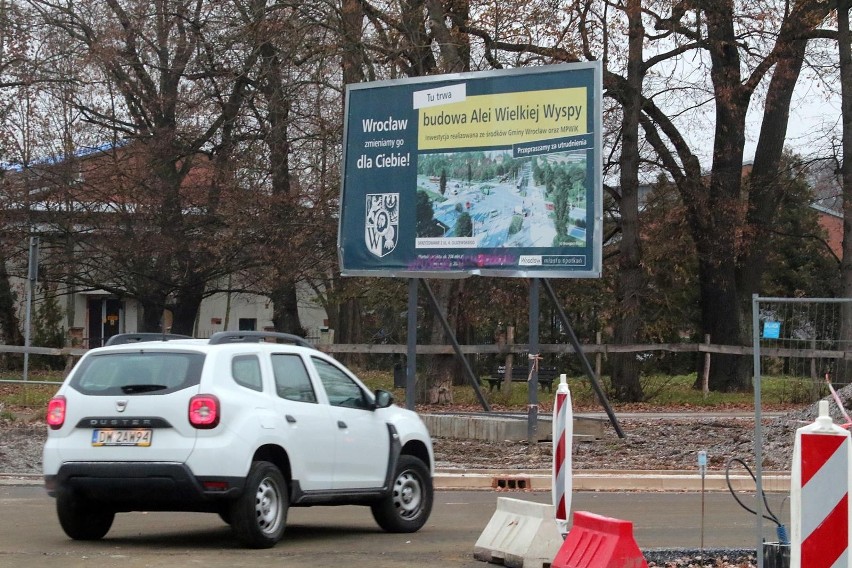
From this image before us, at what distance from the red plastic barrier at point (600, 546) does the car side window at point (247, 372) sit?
3059mm

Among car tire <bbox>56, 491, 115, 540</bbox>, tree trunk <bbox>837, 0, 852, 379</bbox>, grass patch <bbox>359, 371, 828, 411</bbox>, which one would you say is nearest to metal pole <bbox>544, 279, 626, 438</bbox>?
grass patch <bbox>359, 371, 828, 411</bbox>

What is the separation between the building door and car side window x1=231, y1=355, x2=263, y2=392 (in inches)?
1927

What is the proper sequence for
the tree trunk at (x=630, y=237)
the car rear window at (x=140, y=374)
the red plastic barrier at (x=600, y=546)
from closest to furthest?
the red plastic barrier at (x=600, y=546)
the car rear window at (x=140, y=374)
the tree trunk at (x=630, y=237)

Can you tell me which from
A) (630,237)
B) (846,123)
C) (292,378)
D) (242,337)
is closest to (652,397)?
(630,237)

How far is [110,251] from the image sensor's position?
35.1 meters

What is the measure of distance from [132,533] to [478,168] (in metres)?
9.11

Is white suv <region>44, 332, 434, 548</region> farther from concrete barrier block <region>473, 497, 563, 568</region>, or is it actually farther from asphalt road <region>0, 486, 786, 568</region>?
concrete barrier block <region>473, 497, 563, 568</region>

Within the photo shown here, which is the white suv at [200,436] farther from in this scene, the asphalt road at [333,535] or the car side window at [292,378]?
the asphalt road at [333,535]

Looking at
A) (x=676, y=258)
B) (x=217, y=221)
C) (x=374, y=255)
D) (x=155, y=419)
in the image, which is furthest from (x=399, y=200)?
(x=676, y=258)

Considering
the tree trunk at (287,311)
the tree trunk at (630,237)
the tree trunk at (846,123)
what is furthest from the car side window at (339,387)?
the tree trunk at (287,311)

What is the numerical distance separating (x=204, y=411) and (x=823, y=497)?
17.8 feet

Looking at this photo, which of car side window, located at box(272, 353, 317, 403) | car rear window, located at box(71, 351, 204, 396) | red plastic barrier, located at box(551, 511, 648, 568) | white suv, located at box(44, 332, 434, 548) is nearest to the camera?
red plastic barrier, located at box(551, 511, 648, 568)

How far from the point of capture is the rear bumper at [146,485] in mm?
9445

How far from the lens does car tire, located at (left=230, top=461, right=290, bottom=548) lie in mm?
9594
